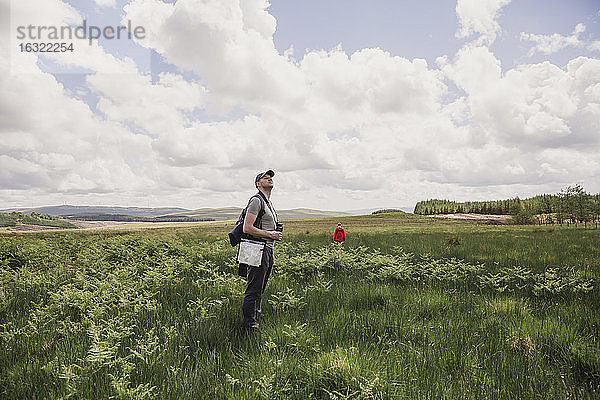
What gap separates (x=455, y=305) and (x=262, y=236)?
4422 millimetres

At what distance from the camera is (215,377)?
A: 13.0ft

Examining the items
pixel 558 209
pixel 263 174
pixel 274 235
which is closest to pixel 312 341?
pixel 274 235

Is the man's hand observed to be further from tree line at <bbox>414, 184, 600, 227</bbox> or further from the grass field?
tree line at <bbox>414, 184, 600, 227</bbox>

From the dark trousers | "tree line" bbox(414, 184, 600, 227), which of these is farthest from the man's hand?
"tree line" bbox(414, 184, 600, 227)

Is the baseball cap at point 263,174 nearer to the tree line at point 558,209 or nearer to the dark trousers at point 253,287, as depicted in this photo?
the dark trousers at point 253,287

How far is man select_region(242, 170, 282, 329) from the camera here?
5.25 m

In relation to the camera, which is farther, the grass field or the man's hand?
the man's hand

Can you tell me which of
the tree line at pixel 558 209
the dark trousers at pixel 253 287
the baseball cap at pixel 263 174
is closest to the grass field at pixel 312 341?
the dark trousers at pixel 253 287

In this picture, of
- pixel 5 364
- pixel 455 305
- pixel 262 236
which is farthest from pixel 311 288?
pixel 5 364

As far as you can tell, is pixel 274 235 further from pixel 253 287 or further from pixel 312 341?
pixel 312 341

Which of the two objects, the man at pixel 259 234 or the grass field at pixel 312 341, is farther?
Answer: the man at pixel 259 234

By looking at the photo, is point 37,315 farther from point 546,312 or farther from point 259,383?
point 546,312

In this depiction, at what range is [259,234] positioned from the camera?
5.24 m

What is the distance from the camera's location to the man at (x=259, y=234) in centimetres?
525
